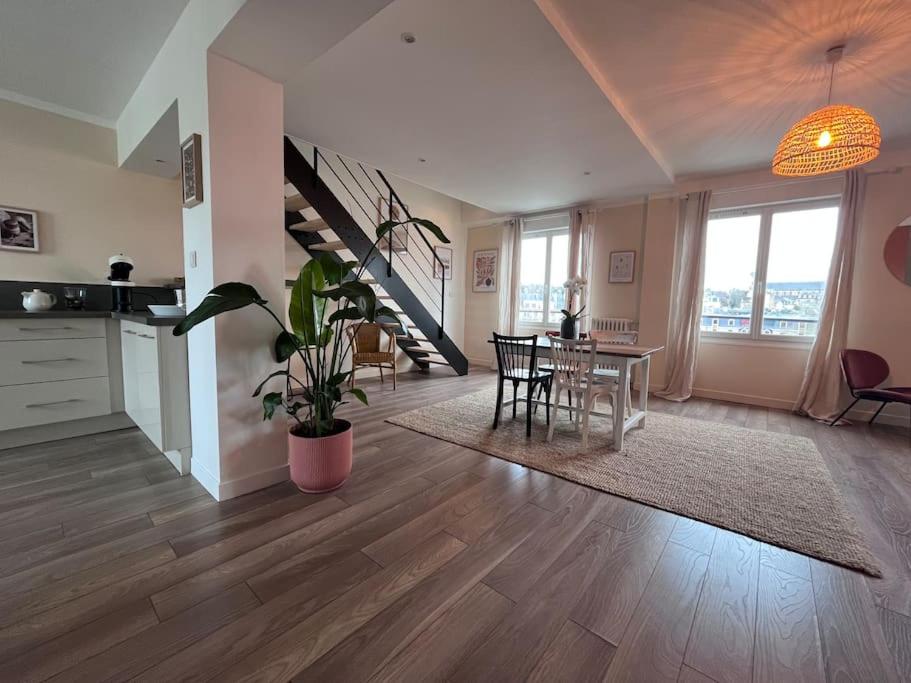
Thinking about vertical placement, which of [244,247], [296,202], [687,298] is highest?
[296,202]

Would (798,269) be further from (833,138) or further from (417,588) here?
(417,588)

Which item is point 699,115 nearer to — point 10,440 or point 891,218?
point 891,218

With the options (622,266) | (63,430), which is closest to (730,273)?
(622,266)

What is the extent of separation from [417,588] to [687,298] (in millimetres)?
4569

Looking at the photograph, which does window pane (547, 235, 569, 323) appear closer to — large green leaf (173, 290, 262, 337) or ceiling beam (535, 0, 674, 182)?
ceiling beam (535, 0, 674, 182)

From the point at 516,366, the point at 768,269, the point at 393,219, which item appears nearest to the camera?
the point at 516,366

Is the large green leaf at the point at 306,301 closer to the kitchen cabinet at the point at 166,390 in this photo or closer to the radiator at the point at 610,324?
the kitchen cabinet at the point at 166,390

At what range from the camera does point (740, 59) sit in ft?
7.79

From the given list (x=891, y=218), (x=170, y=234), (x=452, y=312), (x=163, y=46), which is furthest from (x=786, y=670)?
(x=452, y=312)

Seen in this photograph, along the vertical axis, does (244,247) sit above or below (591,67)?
below

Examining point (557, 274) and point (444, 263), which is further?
point (444, 263)

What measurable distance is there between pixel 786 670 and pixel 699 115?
364cm

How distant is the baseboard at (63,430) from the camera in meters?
2.58

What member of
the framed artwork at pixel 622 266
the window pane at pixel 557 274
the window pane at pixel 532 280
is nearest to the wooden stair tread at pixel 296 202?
the window pane at pixel 532 280
